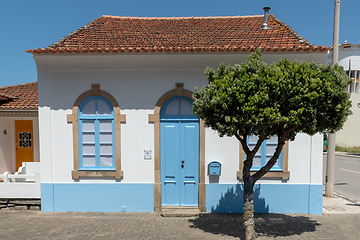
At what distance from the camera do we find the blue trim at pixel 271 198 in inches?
253

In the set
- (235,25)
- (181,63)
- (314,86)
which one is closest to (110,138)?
(181,63)

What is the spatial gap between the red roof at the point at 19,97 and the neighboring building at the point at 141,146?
216 centimetres

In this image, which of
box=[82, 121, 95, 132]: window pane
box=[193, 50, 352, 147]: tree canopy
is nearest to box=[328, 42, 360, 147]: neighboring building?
box=[193, 50, 352, 147]: tree canopy

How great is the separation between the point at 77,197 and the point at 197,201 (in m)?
3.37

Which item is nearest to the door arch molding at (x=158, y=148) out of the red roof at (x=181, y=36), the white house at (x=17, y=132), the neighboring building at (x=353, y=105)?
the red roof at (x=181, y=36)

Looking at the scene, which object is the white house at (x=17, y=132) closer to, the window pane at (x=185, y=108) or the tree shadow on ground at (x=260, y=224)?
the window pane at (x=185, y=108)

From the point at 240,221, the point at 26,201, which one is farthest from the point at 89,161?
the point at 240,221

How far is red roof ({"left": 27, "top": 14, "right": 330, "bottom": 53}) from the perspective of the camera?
20.1ft

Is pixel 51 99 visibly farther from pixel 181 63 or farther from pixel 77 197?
pixel 181 63

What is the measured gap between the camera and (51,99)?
663cm

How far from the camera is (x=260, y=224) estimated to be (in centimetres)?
579

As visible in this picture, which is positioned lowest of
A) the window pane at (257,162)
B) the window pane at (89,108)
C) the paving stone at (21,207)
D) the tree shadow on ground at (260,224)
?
the paving stone at (21,207)

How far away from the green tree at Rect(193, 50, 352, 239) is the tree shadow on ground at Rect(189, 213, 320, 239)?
2468 mm

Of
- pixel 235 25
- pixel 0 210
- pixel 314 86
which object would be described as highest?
pixel 235 25
